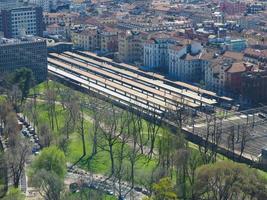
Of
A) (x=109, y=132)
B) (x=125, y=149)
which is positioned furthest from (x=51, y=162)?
(x=125, y=149)

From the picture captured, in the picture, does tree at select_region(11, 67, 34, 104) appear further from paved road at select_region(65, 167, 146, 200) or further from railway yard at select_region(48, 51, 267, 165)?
paved road at select_region(65, 167, 146, 200)

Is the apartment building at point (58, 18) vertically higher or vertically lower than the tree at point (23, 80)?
higher

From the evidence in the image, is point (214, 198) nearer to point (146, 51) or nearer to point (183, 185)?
point (183, 185)

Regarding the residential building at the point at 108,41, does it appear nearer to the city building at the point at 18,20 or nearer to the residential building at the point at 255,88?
the city building at the point at 18,20

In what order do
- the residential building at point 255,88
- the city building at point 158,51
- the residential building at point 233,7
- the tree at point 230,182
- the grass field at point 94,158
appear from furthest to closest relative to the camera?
1. the residential building at point 233,7
2. the city building at point 158,51
3. the residential building at point 255,88
4. the grass field at point 94,158
5. the tree at point 230,182

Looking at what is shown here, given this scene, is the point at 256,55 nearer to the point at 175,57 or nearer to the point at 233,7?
the point at 175,57

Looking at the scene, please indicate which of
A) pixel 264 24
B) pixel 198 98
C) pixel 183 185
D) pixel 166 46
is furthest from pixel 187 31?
pixel 183 185

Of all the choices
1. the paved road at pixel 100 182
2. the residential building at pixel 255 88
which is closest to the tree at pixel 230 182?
the paved road at pixel 100 182

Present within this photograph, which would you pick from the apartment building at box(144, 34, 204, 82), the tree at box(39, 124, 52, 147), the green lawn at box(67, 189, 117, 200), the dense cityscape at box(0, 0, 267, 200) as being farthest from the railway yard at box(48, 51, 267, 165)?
the green lawn at box(67, 189, 117, 200)
